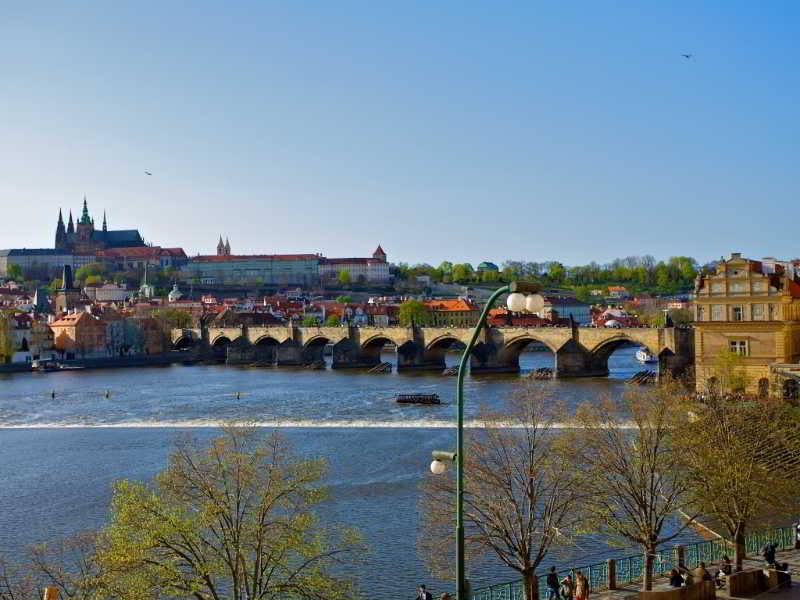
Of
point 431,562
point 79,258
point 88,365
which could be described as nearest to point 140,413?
point 431,562

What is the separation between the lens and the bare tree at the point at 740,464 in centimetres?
1884

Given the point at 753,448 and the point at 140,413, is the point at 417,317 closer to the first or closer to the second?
the point at 140,413

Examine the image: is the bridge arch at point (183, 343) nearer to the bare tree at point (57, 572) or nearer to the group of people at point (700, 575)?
the bare tree at point (57, 572)

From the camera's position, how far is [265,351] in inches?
3615

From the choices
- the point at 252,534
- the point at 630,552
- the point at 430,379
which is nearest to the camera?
the point at 252,534

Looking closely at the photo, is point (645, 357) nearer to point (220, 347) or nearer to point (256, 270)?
point (220, 347)

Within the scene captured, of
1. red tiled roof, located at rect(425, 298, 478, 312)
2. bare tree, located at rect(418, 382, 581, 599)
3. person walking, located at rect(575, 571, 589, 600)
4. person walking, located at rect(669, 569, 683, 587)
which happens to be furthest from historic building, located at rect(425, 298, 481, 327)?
person walking, located at rect(575, 571, 589, 600)

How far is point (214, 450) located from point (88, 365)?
7483 cm

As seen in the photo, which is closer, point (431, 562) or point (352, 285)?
point (431, 562)

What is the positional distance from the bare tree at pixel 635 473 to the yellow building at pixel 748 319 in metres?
21.8

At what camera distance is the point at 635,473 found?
794 inches

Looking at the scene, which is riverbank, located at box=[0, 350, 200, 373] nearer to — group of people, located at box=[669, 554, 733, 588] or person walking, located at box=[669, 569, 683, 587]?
group of people, located at box=[669, 554, 733, 588]

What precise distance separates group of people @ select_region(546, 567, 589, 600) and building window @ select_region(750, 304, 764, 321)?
2827 centimetres

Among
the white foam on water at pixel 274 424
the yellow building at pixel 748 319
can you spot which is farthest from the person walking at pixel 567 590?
the yellow building at pixel 748 319
